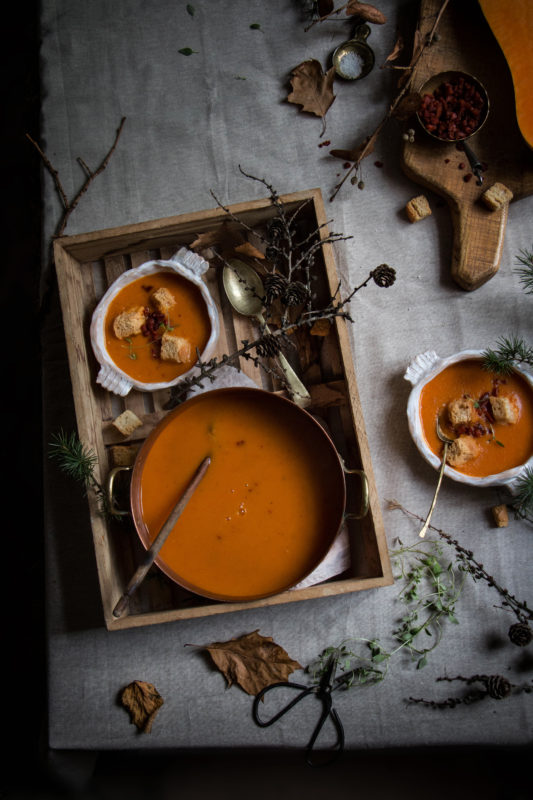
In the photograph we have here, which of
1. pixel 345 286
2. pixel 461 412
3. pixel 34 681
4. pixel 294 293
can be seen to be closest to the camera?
pixel 294 293

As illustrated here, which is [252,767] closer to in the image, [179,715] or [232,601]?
[179,715]

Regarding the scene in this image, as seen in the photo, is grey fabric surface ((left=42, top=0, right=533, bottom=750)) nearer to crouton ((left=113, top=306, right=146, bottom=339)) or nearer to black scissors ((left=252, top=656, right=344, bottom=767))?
black scissors ((left=252, top=656, right=344, bottom=767))

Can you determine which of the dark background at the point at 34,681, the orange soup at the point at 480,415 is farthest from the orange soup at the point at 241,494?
the dark background at the point at 34,681

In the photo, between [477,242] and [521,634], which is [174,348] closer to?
[477,242]

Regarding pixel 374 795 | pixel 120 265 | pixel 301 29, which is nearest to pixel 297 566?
pixel 120 265

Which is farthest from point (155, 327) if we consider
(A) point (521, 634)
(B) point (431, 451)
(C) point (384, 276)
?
(A) point (521, 634)

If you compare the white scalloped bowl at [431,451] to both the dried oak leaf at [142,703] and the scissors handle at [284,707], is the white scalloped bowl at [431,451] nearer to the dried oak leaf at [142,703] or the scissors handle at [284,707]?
the scissors handle at [284,707]

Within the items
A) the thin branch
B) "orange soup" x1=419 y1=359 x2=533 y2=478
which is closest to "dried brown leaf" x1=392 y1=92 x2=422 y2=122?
the thin branch
